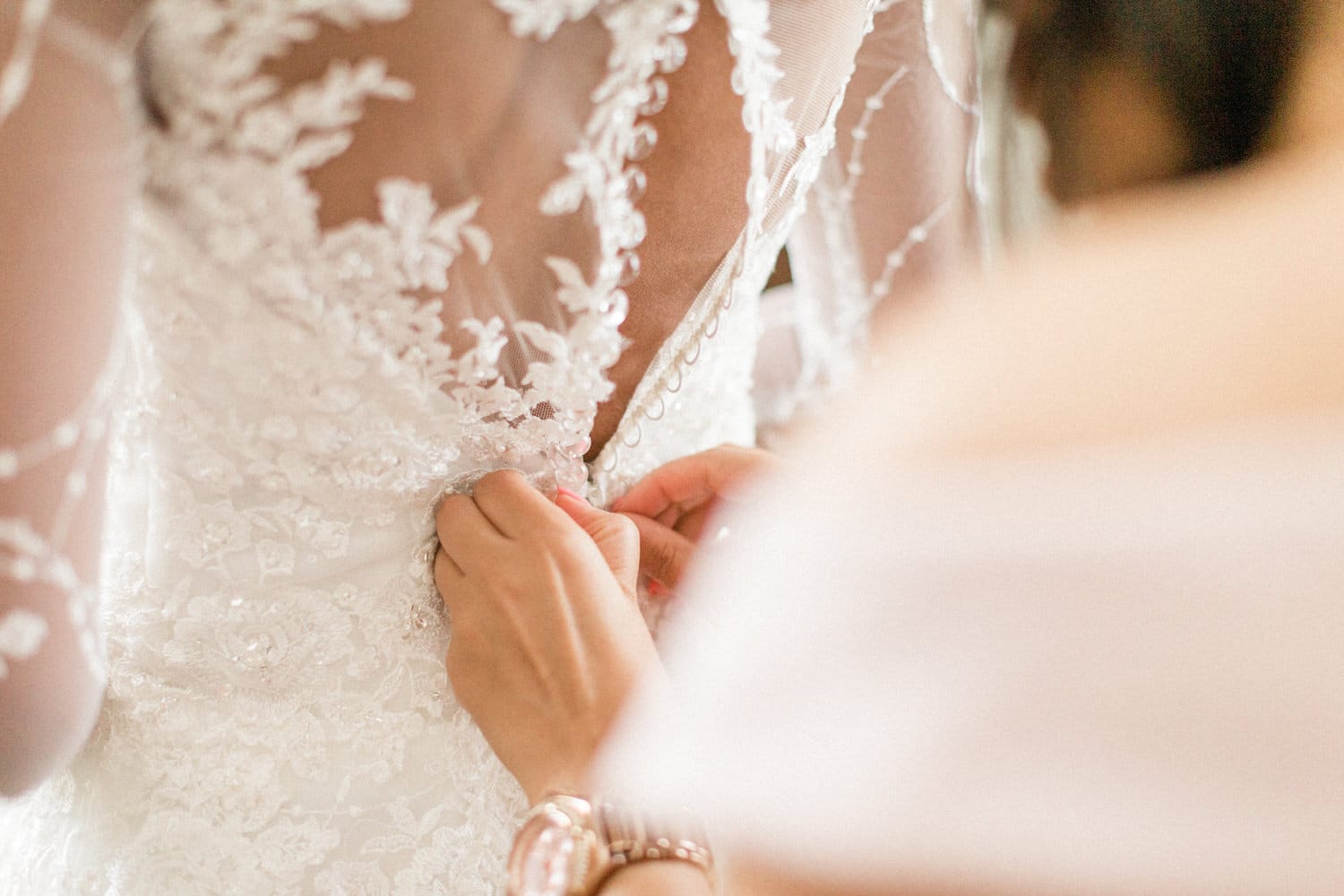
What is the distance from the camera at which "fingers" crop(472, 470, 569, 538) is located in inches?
26.6

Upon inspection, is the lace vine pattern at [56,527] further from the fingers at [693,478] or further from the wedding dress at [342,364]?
the fingers at [693,478]

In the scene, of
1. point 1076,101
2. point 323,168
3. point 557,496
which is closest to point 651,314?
point 557,496

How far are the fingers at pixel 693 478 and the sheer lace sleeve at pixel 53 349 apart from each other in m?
0.45

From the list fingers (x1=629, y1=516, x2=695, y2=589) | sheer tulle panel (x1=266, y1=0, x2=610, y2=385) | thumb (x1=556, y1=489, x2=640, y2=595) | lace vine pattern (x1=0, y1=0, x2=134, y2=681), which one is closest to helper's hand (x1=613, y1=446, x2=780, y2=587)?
fingers (x1=629, y1=516, x2=695, y2=589)

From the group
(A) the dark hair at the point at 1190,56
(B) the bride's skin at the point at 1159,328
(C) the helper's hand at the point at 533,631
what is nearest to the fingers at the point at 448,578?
(C) the helper's hand at the point at 533,631

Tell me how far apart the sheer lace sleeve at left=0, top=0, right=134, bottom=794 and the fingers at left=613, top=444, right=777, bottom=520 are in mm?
447

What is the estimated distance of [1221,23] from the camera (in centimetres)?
36

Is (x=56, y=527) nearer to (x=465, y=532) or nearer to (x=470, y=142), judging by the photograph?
(x=465, y=532)

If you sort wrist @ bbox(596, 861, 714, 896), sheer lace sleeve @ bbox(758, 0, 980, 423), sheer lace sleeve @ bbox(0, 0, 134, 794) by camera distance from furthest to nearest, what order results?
sheer lace sleeve @ bbox(758, 0, 980, 423), wrist @ bbox(596, 861, 714, 896), sheer lace sleeve @ bbox(0, 0, 134, 794)

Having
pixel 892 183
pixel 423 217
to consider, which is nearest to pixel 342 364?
pixel 423 217

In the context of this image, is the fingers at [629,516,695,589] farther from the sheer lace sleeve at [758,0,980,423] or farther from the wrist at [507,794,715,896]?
the sheer lace sleeve at [758,0,980,423]

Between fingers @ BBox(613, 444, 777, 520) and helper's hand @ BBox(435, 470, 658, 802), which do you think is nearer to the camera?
helper's hand @ BBox(435, 470, 658, 802)

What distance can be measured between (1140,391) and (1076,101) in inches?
7.4

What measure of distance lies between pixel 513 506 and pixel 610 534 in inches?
3.7
